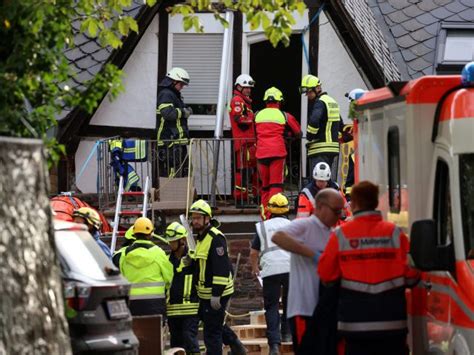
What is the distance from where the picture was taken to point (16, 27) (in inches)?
404

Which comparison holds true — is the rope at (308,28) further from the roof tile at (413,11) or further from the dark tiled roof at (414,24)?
the roof tile at (413,11)

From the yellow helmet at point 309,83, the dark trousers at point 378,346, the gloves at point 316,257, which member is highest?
the yellow helmet at point 309,83

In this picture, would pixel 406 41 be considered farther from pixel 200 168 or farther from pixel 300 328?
pixel 300 328

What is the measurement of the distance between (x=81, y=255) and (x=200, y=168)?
10.7 m

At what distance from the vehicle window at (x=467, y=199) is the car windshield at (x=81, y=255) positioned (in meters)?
2.90

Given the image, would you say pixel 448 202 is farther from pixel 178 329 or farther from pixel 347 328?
pixel 178 329

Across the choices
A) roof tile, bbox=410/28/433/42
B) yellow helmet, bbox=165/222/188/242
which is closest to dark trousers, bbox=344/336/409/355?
yellow helmet, bbox=165/222/188/242

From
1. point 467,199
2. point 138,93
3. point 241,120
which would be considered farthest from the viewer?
point 138,93

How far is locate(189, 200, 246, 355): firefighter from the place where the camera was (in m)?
16.5

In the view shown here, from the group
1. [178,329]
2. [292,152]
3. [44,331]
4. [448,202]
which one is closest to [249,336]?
[178,329]

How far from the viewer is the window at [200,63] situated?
23484 millimetres

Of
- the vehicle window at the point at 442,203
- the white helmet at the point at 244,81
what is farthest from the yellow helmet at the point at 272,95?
the vehicle window at the point at 442,203

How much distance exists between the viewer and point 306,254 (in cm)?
1155

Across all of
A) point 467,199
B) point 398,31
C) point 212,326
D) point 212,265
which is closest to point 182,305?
point 212,326
